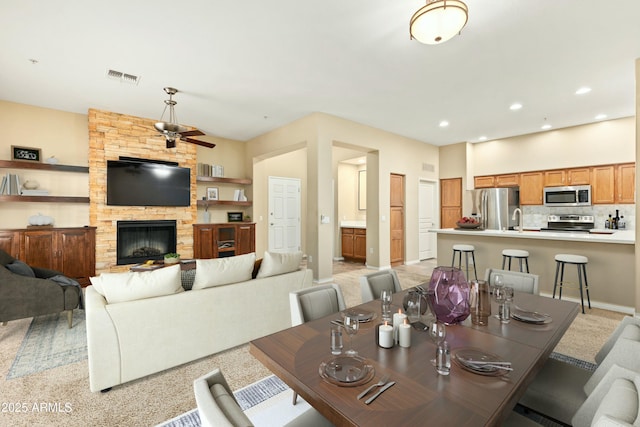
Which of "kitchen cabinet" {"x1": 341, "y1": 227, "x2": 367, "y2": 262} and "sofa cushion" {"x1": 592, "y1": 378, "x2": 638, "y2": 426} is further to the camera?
"kitchen cabinet" {"x1": 341, "y1": 227, "x2": 367, "y2": 262}

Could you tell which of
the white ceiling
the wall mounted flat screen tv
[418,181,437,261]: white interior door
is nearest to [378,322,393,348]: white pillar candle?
the white ceiling

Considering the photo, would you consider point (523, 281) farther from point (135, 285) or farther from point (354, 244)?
point (354, 244)

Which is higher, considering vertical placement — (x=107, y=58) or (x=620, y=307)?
(x=107, y=58)

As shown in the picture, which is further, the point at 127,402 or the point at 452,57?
the point at 452,57

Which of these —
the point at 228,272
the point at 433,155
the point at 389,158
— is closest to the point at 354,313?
the point at 228,272

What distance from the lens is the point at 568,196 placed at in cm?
601

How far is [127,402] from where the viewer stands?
1979 millimetres

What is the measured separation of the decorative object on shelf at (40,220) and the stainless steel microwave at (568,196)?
32.2ft

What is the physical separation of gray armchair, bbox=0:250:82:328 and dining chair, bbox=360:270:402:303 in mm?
3179

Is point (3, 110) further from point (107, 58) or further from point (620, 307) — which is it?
point (620, 307)

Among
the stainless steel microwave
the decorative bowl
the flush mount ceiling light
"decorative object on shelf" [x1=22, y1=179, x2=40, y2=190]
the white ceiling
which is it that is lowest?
the decorative bowl

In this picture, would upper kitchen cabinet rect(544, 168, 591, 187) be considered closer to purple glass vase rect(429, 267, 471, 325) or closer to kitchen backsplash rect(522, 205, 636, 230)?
kitchen backsplash rect(522, 205, 636, 230)

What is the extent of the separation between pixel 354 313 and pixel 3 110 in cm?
660

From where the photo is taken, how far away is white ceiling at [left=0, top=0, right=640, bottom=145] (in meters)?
2.58
